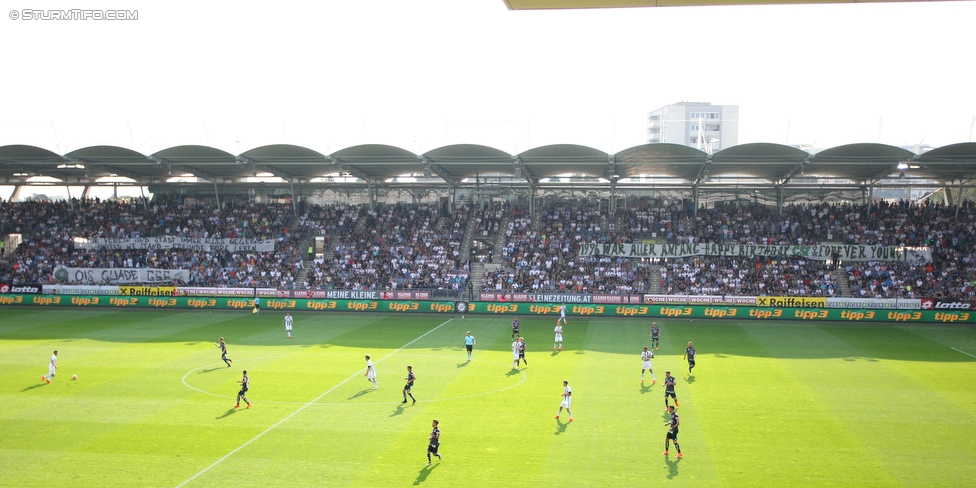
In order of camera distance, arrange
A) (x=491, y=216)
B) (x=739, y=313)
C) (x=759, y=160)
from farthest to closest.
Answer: (x=491, y=216), (x=759, y=160), (x=739, y=313)

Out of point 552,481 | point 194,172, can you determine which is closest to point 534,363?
point 552,481

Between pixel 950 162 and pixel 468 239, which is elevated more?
pixel 950 162

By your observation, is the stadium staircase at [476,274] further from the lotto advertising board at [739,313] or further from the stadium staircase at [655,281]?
the stadium staircase at [655,281]

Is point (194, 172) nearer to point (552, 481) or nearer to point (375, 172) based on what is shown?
point (375, 172)

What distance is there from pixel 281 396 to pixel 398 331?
1490cm

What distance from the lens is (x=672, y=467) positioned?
17.3 metres

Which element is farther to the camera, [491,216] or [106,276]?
[491,216]

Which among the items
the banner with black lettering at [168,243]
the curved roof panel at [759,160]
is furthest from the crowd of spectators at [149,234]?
the curved roof panel at [759,160]

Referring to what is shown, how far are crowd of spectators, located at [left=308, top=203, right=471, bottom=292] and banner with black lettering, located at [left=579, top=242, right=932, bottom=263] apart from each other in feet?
35.0

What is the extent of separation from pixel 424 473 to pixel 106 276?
45.1 metres

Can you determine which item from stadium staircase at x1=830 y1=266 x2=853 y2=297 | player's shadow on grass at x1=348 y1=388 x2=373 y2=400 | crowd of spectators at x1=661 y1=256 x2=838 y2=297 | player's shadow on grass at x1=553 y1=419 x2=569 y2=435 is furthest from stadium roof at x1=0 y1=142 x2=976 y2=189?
player's shadow on grass at x1=553 y1=419 x2=569 y2=435

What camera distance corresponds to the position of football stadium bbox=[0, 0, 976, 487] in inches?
728

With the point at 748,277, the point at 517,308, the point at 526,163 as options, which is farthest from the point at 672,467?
the point at 526,163

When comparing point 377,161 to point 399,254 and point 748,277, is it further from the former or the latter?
point 748,277
